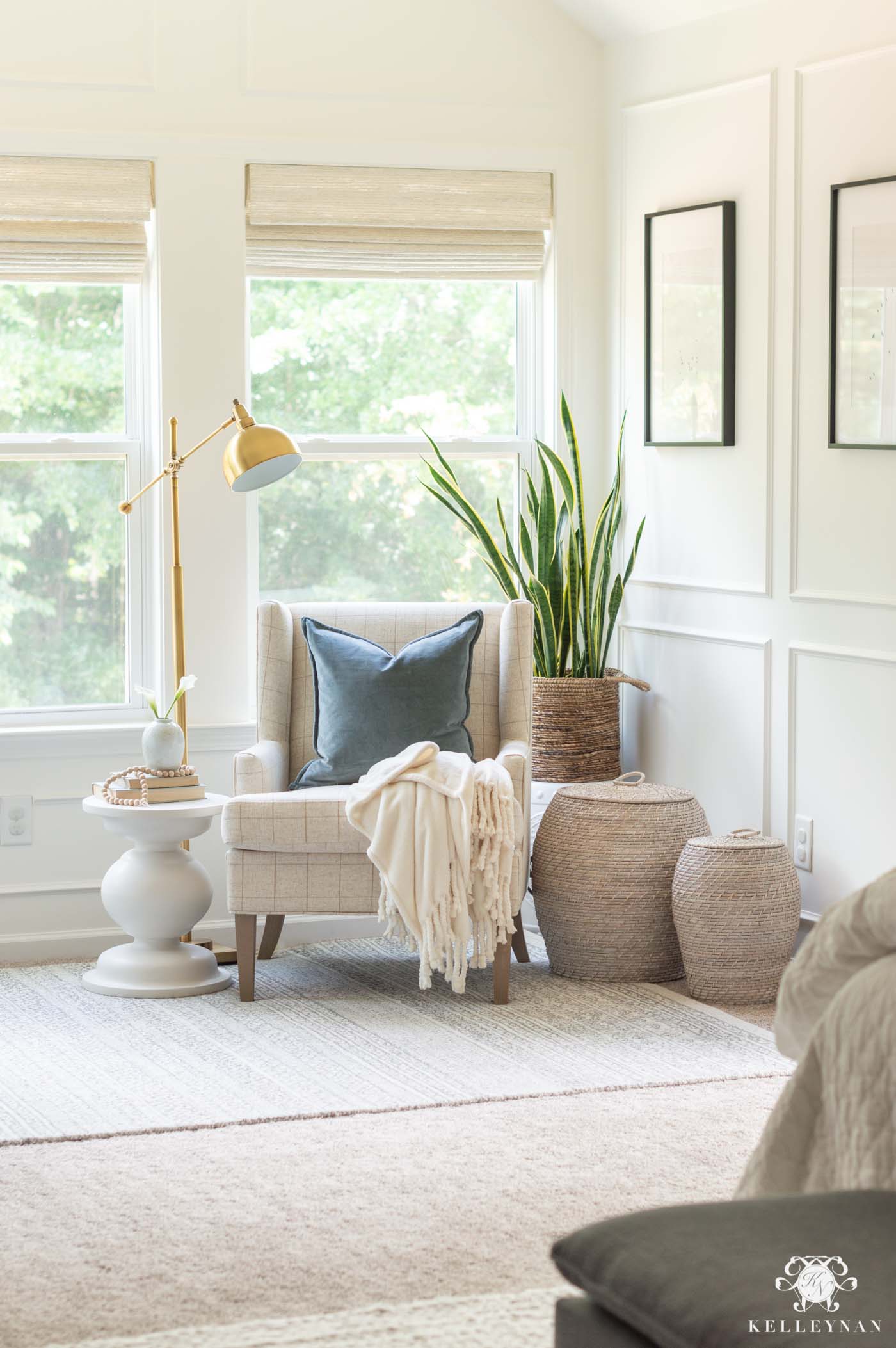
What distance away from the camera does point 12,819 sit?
4410 millimetres

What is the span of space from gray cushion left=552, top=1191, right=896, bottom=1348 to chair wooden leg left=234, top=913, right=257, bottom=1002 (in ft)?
8.08

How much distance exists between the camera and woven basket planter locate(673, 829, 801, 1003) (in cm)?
388

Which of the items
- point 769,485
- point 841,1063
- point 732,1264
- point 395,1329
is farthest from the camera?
point 769,485

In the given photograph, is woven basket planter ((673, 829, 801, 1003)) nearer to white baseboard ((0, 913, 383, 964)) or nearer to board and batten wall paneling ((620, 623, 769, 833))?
board and batten wall paneling ((620, 623, 769, 833))

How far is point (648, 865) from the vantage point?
4.04 meters

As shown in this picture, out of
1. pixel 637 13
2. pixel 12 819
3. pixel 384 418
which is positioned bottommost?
pixel 12 819

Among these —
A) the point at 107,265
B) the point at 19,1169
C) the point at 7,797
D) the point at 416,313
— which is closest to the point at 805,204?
the point at 416,313

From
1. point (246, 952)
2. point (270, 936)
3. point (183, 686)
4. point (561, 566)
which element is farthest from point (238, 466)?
point (270, 936)

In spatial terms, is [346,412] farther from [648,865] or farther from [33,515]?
[648,865]

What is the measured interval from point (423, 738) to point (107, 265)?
1598 millimetres

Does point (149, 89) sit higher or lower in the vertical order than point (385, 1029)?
higher

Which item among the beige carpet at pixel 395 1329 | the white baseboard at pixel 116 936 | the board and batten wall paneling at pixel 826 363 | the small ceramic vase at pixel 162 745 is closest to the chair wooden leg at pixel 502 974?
the white baseboard at pixel 116 936

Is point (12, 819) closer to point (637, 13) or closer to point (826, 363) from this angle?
point (826, 363)

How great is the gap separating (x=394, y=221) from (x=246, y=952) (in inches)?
84.1
